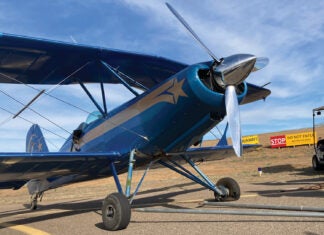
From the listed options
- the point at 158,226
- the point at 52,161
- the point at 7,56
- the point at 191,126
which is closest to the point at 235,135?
the point at 191,126

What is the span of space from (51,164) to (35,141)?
17.3 ft

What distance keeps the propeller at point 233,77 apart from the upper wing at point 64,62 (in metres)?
3.22

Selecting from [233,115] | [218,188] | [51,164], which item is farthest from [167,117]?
[218,188]

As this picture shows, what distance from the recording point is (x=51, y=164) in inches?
315

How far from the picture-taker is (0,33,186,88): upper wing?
834cm

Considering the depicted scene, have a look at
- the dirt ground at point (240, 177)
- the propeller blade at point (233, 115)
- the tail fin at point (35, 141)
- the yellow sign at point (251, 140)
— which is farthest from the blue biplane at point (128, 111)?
the yellow sign at point (251, 140)

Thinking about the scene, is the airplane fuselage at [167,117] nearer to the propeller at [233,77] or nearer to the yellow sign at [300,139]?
the propeller at [233,77]

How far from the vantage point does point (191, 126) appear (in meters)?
7.65

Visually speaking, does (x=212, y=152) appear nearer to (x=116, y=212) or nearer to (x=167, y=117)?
(x=167, y=117)

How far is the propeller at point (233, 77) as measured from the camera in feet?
21.3

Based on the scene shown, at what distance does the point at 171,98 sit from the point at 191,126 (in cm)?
76

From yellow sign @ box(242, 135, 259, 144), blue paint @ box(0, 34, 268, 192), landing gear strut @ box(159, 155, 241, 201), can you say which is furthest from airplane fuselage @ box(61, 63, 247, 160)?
yellow sign @ box(242, 135, 259, 144)

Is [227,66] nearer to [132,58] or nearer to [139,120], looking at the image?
[139,120]

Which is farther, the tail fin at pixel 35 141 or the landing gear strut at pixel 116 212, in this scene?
the tail fin at pixel 35 141
